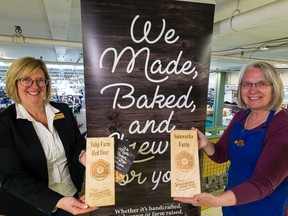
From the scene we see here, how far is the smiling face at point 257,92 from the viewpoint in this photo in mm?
1196

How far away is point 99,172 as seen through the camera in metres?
1.09

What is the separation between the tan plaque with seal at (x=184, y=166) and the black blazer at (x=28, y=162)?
636 millimetres

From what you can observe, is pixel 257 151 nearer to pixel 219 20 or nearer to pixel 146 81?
pixel 146 81

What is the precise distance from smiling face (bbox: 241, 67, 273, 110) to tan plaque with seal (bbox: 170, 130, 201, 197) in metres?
0.43

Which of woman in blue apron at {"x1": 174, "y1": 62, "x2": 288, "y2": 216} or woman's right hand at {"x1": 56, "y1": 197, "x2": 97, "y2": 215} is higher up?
woman in blue apron at {"x1": 174, "y1": 62, "x2": 288, "y2": 216}

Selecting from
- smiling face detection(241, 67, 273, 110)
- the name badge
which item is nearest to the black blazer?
the name badge

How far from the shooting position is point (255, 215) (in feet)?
4.13

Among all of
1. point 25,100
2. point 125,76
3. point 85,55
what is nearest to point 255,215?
point 125,76

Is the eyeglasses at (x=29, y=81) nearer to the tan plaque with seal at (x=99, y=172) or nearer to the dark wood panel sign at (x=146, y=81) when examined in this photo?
the dark wood panel sign at (x=146, y=81)

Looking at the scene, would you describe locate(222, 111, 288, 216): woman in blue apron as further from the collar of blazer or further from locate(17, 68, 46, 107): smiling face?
locate(17, 68, 46, 107): smiling face

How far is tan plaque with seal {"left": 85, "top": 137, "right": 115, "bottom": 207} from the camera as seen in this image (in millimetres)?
1067

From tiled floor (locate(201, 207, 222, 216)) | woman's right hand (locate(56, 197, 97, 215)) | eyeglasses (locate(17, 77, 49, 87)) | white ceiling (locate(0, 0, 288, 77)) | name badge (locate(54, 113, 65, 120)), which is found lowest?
tiled floor (locate(201, 207, 222, 216))

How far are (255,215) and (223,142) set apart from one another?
1.59 feet

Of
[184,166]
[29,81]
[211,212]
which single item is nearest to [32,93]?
[29,81]
